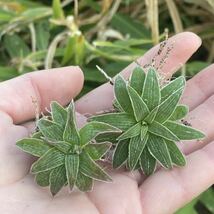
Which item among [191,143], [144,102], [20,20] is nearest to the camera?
[144,102]

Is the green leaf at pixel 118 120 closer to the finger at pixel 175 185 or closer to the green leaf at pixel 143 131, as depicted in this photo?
the green leaf at pixel 143 131

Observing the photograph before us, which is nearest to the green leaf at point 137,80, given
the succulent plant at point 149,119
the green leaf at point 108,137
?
the succulent plant at point 149,119

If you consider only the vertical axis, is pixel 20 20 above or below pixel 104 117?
below

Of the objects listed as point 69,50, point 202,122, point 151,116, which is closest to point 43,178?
point 151,116

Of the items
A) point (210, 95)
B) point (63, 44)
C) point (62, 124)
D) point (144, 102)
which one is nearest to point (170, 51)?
point (210, 95)

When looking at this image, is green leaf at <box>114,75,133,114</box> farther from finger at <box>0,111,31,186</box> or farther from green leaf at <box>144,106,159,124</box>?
finger at <box>0,111,31,186</box>

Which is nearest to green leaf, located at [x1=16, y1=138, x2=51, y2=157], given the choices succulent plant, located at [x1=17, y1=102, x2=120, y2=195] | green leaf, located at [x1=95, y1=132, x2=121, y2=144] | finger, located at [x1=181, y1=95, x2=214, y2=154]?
succulent plant, located at [x1=17, y1=102, x2=120, y2=195]

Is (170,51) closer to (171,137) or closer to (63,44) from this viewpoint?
(171,137)

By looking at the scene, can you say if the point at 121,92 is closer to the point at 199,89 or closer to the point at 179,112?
the point at 179,112
